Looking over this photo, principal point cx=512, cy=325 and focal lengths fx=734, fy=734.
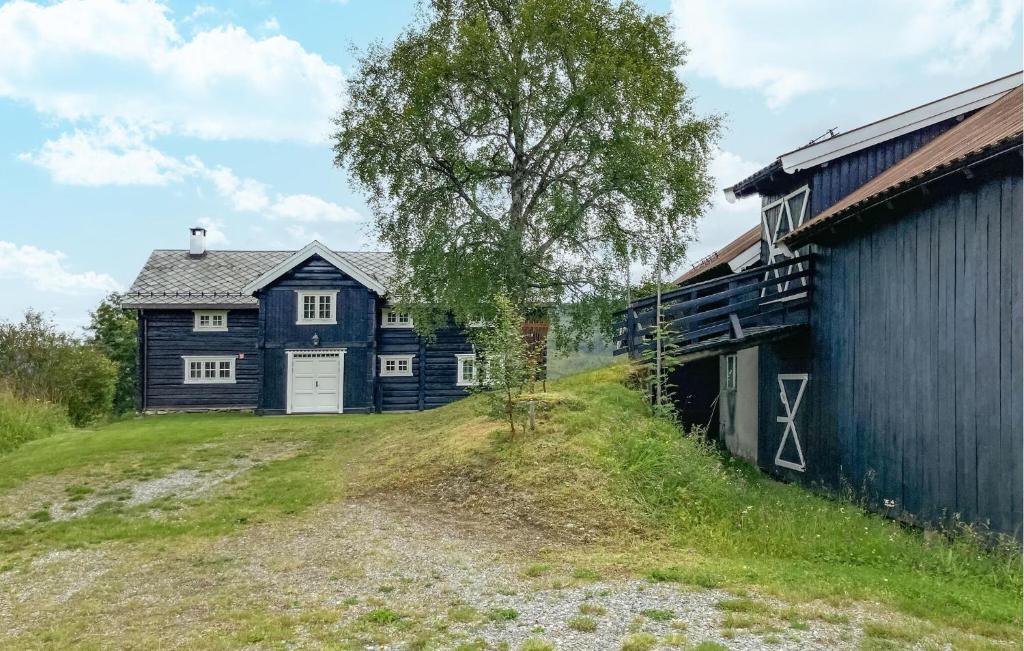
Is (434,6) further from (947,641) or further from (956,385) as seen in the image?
(947,641)

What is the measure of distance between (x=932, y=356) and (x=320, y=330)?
67.2ft

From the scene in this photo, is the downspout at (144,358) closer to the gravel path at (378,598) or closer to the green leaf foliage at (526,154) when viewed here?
the green leaf foliage at (526,154)

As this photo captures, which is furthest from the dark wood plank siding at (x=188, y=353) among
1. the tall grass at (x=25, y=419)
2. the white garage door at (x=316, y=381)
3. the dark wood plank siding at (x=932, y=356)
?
the dark wood plank siding at (x=932, y=356)

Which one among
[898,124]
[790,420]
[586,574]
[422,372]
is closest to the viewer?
[586,574]

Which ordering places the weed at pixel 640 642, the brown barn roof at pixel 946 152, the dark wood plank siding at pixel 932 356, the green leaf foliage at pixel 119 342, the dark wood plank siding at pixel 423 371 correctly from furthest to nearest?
the green leaf foliage at pixel 119 342 < the dark wood plank siding at pixel 423 371 < the brown barn roof at pixel 946 152 < the dark wood plank siding at pixel 932 356 < the weed at pixel 640 642

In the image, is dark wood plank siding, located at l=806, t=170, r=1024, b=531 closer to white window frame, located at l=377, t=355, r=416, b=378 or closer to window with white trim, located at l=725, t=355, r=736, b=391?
window with white trim, located at l=725, t=355, r=736, b=391

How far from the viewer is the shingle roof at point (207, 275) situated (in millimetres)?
27031

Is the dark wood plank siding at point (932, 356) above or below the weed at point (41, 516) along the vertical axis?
above

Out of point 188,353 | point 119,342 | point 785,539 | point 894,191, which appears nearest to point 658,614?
point 785,539

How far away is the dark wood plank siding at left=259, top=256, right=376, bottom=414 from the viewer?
2583 cm

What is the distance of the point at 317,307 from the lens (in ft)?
85.4

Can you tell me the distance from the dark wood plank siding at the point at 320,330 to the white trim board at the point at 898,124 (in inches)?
639

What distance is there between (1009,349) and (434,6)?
61.8ft

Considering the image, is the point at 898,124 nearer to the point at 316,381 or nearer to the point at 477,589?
the point at 477,589
